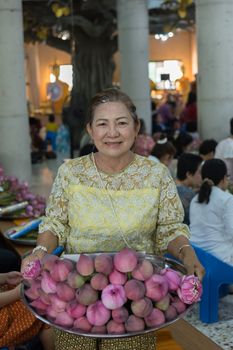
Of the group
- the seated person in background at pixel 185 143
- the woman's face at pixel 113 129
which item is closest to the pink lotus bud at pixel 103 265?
the woman's face at pixel 113 129

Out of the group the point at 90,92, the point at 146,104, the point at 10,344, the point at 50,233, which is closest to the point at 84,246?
the point at 50,233

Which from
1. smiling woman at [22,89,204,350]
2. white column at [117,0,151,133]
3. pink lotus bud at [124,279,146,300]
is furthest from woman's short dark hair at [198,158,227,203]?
white column at [117,0,151,133]

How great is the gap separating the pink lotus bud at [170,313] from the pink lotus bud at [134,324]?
0.09m

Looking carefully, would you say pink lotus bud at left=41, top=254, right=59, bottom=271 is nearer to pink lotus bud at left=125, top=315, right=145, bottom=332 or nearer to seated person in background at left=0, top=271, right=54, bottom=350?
pink lotus bud at left=125, top=315, right=145, bottom=332

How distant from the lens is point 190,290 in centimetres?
218

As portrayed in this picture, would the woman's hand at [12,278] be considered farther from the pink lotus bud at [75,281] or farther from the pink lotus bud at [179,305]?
the pink lotus bud at [179,305]

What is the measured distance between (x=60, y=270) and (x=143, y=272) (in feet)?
0.92

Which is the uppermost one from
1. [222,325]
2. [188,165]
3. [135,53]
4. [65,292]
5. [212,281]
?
→ [135,53]

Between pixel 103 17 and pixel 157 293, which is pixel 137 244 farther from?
pixel 103 17

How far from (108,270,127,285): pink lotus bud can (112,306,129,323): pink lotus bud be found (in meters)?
0.09

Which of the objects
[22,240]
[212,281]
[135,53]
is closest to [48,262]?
[22,240]

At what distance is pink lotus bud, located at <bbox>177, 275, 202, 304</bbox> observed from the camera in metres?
2.18

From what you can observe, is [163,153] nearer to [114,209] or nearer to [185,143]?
[185,143]

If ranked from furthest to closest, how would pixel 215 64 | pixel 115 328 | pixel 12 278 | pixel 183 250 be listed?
pixel 215 64 < pixel 12 278 < pixel 183 250 < pixel 115 328
